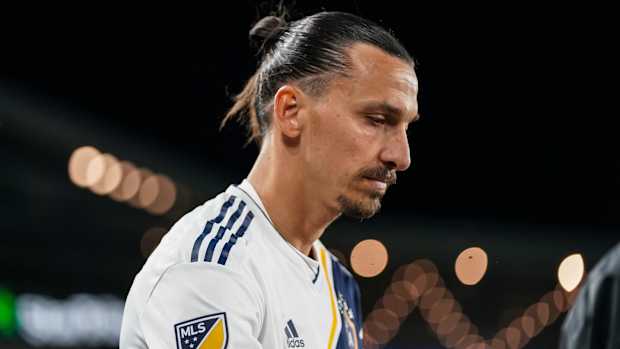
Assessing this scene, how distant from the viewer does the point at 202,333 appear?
7.98 feet

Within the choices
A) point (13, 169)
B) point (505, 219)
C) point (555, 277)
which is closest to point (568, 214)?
point (505, 219)

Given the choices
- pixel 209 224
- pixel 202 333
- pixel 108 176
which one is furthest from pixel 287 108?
pixel 108 176

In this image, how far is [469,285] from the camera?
47469 millimetres

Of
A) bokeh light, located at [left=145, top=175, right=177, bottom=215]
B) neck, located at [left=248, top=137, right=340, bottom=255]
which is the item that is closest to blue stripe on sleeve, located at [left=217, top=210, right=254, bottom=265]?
neck, located at [left=248, top=137, right=340, bottom=255]

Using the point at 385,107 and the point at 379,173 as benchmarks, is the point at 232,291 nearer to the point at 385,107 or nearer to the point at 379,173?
the point at 379,173

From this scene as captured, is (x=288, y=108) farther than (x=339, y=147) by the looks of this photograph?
Yes

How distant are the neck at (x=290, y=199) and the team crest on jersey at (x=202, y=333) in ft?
1.93

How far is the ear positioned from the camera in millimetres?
2955

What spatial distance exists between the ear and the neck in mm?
73

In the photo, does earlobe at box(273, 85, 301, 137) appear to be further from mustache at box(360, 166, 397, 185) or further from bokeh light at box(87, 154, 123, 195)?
bokeh light at box(87, 154, 123, 195)

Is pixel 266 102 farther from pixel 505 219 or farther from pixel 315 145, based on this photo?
pixel 505 219

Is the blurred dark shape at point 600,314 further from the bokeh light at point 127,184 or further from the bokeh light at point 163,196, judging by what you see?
the bokeh light at point 163,196

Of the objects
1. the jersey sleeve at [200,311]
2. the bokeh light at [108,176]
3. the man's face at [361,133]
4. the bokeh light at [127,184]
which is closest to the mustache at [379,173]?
the man's face at [361,133]

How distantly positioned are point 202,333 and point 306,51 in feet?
3.37
